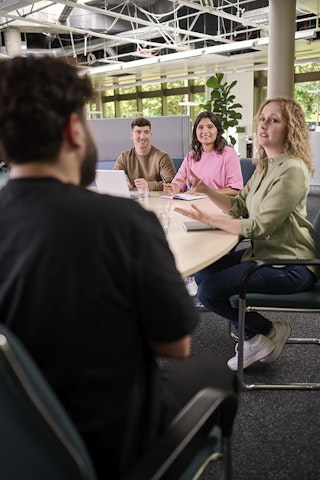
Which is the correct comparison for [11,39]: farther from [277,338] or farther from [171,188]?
[277,338]

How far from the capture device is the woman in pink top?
10.4 feet

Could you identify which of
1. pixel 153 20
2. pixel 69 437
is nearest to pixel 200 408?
pixel 69 437

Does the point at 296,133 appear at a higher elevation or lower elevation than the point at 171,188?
higher

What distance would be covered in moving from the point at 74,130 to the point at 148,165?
2738 mm

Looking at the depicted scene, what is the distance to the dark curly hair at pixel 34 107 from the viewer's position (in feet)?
2.28

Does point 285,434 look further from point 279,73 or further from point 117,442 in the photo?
point 279,73

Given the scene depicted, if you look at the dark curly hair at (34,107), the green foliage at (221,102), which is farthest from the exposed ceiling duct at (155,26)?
the dark curly hair at (34,107)

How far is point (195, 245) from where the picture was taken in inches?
70.7

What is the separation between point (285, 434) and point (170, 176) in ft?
7.07

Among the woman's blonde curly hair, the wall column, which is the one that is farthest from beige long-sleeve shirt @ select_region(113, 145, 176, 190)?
the wall column

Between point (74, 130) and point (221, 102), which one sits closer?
point (74, 130)

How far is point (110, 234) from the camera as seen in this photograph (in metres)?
0.68

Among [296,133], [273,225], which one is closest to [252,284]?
[273,225]

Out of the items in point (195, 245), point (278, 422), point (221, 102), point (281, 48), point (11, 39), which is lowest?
point (278, 422)
